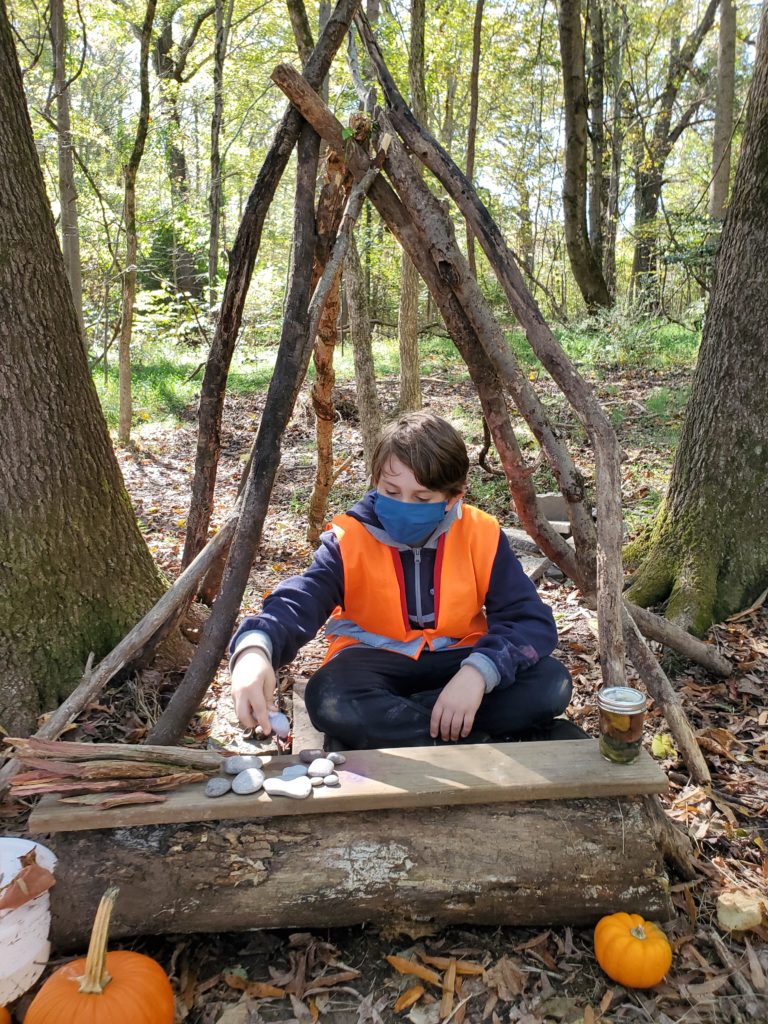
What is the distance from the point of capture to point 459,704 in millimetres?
2180

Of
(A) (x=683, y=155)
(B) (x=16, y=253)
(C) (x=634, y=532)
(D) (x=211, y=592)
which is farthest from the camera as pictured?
(A) (x=683, y=155)

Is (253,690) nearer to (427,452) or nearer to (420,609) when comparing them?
(420,609)

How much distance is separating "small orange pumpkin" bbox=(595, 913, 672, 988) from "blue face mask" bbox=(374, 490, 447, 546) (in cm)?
123

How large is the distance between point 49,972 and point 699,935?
1752 mm

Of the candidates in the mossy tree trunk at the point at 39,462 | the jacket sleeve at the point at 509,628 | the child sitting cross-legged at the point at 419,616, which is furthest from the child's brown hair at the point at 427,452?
the mossy tree trunk at the point at 39,462

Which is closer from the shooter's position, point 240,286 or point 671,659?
point 240,286

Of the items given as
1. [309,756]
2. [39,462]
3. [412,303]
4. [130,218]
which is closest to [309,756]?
[309,756]

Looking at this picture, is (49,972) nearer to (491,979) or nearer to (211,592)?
(491,979)

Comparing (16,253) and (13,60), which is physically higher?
(13,60)

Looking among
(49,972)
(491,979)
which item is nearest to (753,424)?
(491,979)

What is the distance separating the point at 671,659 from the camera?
3.35m

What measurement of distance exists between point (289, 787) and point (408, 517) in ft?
3.02

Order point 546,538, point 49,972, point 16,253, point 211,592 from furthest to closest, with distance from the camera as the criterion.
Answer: point 211,592 → point 546,538 → point 16,253 → point 49,972

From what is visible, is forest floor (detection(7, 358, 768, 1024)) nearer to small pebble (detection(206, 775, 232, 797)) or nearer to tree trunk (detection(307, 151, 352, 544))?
small pebble (detection(206, 775, 232, 797))
